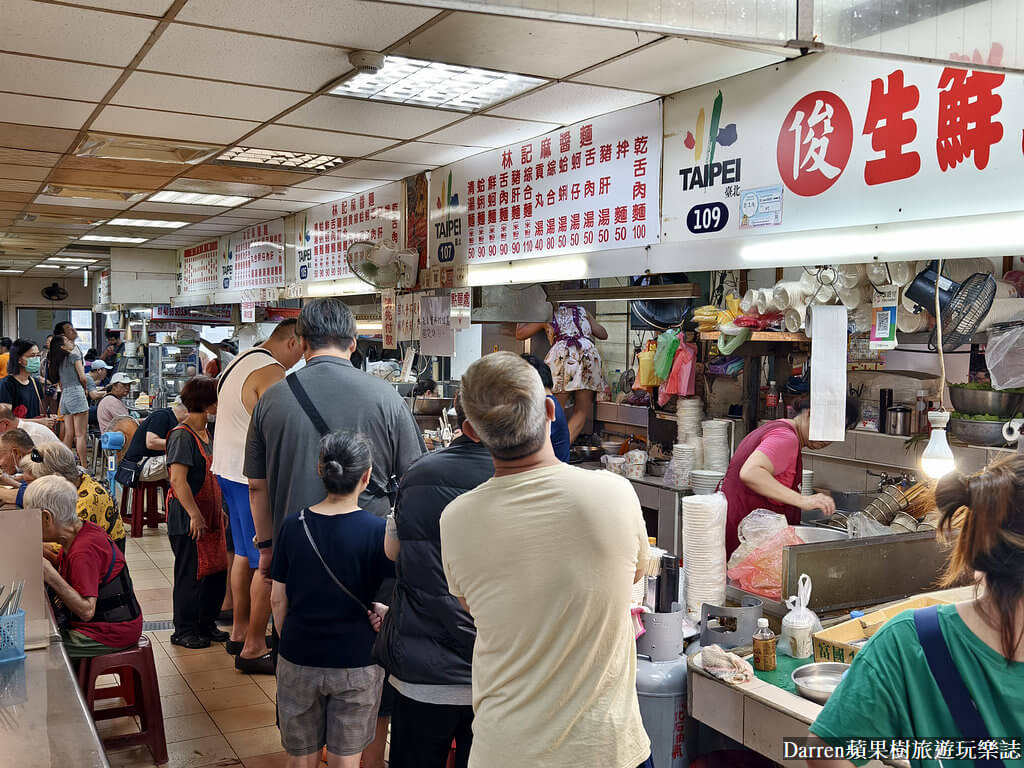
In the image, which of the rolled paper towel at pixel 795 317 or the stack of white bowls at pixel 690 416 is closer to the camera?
the rolled paper towel at pixel 795 317

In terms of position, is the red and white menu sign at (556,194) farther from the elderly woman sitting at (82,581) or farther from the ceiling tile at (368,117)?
the elderly woman sitting at (82,581)

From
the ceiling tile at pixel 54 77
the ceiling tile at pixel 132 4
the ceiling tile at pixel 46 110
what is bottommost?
the ceiling tile at pixel 46 110

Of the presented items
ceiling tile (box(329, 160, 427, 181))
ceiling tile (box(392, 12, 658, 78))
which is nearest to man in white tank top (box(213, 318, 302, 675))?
ceiling tile (box(392, 12, 658, 78))

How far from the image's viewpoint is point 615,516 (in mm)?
1915

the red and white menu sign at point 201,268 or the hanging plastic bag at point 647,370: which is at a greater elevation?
the red and white menu sign at point 201,268

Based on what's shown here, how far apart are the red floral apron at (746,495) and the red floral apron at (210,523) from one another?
2.89m

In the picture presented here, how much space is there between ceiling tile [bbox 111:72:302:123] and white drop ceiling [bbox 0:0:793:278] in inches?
0.5

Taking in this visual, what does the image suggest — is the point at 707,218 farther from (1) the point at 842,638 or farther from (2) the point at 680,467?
(2) the point at 680,467

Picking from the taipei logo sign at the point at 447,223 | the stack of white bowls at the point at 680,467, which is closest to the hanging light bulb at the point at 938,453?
the stack of white bowls at the point at 680,467

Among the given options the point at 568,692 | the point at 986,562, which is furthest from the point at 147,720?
the point at 986,562

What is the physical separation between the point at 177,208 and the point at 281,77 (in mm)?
4454

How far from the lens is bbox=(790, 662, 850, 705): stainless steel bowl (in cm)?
268

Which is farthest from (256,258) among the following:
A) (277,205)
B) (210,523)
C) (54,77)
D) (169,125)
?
(54,77)

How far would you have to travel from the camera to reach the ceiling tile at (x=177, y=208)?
7711 mm
